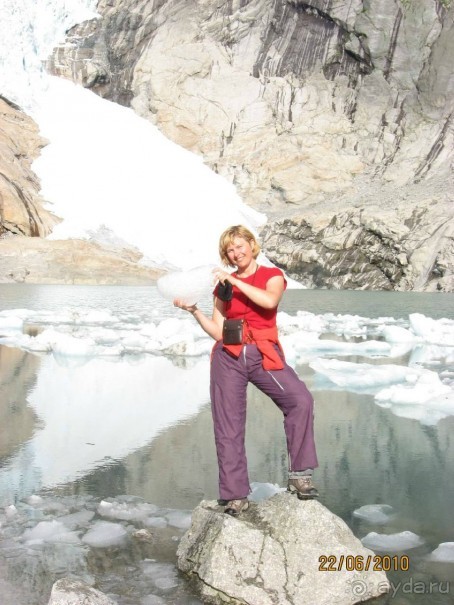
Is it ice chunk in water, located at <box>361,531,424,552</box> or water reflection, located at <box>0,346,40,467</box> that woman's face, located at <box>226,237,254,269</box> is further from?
water reflection, located at <box>0,346,40,467</box>

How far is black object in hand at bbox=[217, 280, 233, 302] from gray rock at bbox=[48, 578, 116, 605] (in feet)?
4.83

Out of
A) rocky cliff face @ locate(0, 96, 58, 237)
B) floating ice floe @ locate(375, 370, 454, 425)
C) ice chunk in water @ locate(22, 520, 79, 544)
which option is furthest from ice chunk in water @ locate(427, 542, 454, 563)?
rocky cliff face @ locate(0, 96, 58, 237)

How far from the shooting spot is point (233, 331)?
3314 millimetres

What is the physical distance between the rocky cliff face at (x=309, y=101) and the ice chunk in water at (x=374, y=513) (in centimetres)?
4195

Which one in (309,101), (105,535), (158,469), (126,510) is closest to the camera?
(105,535)

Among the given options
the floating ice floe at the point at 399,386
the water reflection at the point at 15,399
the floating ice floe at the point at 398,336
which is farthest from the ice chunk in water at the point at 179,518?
the floating ice floe at the point at 398,336

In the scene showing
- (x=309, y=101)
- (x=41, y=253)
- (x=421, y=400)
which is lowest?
(x=41, y=253)

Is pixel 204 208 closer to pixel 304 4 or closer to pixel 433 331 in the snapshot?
pixel 304 4

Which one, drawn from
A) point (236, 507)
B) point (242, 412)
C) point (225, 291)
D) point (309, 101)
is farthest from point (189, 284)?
point (309, 101)

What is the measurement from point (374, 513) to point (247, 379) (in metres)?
1.17

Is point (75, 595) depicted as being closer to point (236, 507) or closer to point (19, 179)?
point (236, 507)

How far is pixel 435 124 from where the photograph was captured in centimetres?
5281

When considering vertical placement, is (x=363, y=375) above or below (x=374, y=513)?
below

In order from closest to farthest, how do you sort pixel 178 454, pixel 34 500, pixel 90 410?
pixel 34 500 < pixel 178 454 < pixel 90 410
